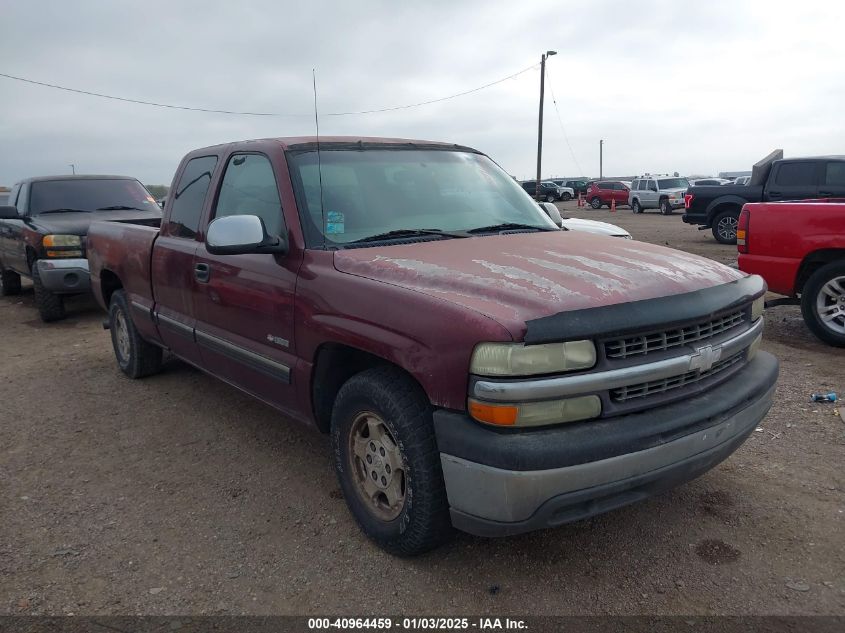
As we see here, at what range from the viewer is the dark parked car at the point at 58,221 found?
7.96m

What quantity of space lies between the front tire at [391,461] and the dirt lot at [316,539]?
185 mm

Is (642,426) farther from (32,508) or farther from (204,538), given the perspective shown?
(32,508)

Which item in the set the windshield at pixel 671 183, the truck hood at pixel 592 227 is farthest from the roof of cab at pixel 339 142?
the windshield at pixel 671 183

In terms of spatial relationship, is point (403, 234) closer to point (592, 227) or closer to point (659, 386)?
point (659, 386)

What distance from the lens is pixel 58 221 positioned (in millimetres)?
8422

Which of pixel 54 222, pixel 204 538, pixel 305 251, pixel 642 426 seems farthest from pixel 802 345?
pixel 54 222

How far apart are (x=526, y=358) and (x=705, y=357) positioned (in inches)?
33.4

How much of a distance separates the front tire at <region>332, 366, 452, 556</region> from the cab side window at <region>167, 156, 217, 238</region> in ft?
6.58

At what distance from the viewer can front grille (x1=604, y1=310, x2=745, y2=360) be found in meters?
2.43

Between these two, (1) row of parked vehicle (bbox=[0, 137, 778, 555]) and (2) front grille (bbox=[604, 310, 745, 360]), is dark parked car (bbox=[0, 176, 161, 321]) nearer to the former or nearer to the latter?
(1) row of parked vehicle (bbox=[0, 137, 778, 555])

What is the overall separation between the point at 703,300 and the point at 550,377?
0.82 m

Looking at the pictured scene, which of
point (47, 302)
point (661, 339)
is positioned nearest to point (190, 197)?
point (661, 339)

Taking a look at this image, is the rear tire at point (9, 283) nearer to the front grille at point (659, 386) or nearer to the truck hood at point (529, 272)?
the truck hood at point (529, 272)

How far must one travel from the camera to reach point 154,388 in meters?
5.46
